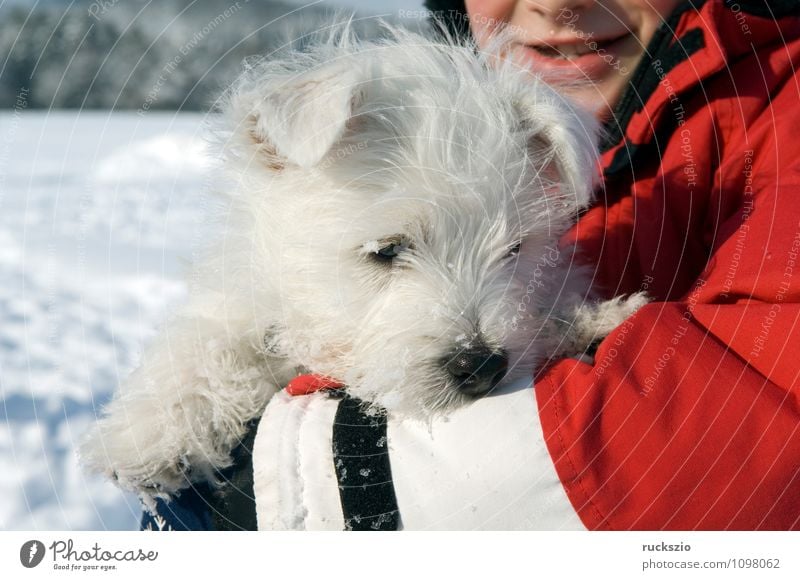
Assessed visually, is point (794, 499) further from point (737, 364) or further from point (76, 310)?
point (76, 310)

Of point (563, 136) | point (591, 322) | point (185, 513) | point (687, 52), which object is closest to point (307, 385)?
point (185, 513)

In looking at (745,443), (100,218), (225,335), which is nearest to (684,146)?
(745,443)

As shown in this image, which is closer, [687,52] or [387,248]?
[387,248]

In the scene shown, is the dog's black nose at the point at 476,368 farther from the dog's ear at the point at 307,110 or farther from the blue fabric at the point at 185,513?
the blue fabric at the point at 185,513

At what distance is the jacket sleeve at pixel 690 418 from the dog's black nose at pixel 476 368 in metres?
0.24

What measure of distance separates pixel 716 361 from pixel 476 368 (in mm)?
730

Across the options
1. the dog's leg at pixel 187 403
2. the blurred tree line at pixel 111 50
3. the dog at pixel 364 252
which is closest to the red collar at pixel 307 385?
the dog at pixel 364 252

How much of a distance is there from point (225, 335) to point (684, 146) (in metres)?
2.02

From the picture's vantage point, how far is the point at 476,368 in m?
2.46

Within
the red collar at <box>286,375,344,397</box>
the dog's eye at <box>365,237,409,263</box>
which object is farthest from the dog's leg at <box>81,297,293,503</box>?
the dog's eye at <box>365,237,409,263</box>

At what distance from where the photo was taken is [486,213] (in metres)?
2.84

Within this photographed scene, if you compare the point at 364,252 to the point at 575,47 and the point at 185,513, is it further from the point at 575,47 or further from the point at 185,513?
the point at 575,47

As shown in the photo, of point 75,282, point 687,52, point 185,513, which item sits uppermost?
point 687,52

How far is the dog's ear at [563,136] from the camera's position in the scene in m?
2.90
